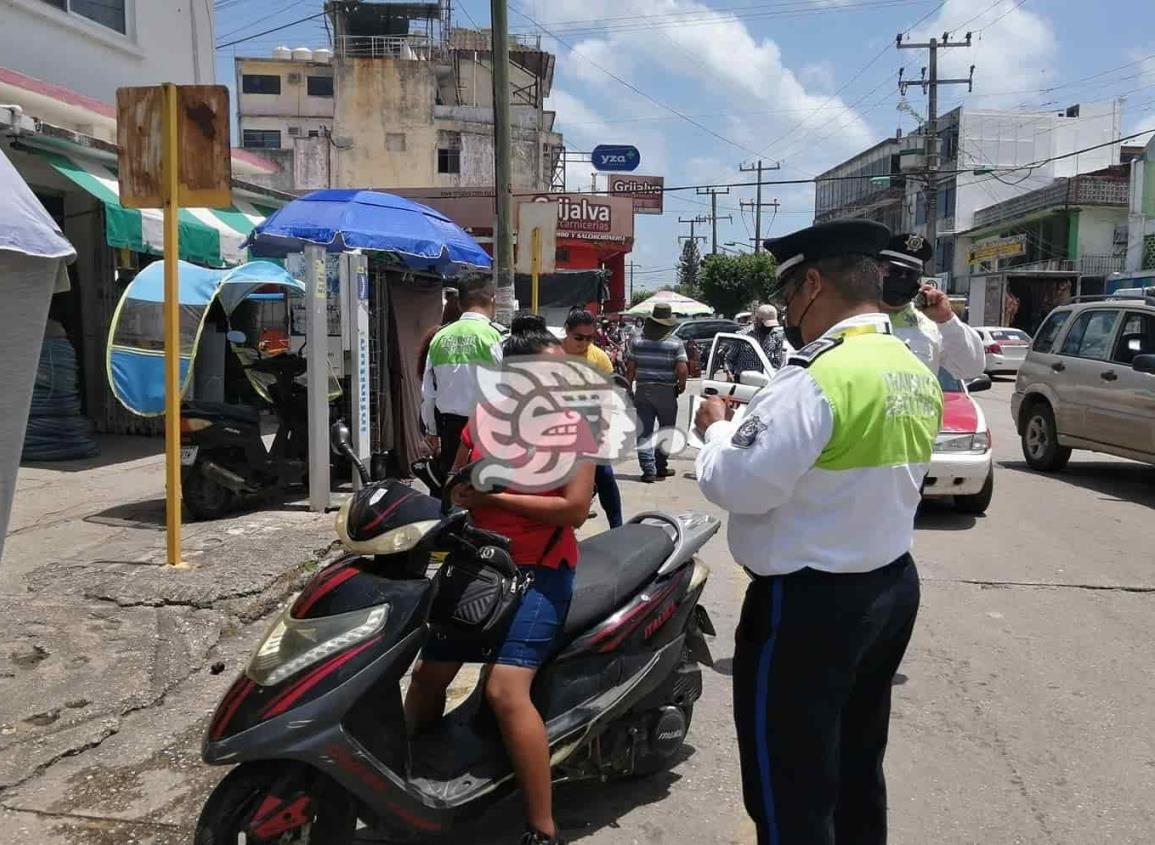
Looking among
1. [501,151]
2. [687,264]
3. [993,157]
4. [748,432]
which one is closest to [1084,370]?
[501,151]

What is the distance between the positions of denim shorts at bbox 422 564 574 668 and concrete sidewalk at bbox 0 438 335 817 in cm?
133

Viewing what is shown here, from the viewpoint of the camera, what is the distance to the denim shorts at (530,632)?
2926 millimetres

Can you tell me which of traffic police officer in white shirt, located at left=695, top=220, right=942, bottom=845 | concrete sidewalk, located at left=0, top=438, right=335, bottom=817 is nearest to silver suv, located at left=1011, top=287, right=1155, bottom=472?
concrete sidewalk, located at left=0, top=438, right=335, bottom=817

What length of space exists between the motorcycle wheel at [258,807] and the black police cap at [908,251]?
2.82 metres

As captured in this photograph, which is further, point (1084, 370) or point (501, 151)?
point (501, 151)

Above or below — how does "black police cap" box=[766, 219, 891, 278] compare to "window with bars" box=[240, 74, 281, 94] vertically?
below

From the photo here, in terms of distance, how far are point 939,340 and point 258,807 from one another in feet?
12.5

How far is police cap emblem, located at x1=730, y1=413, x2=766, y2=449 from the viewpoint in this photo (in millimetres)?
2170

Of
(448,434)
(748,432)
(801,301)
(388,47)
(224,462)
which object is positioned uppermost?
(388,47)

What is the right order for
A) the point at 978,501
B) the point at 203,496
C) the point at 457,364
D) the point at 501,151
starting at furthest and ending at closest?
1. the point at 501,151
2. the point at 978,501
3. the point at 203,496
4. the point at 457,364

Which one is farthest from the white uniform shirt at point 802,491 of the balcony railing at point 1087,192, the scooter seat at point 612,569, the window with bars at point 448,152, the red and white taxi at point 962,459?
the window with bars at point 448,152

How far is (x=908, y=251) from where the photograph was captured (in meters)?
3.98

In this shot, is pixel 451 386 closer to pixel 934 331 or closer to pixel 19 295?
pixel 934 331

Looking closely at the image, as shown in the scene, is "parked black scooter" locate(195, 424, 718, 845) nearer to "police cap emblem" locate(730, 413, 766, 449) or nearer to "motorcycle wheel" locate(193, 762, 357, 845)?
"motorcycle wheel" locate(193, 762, 357, 845)
